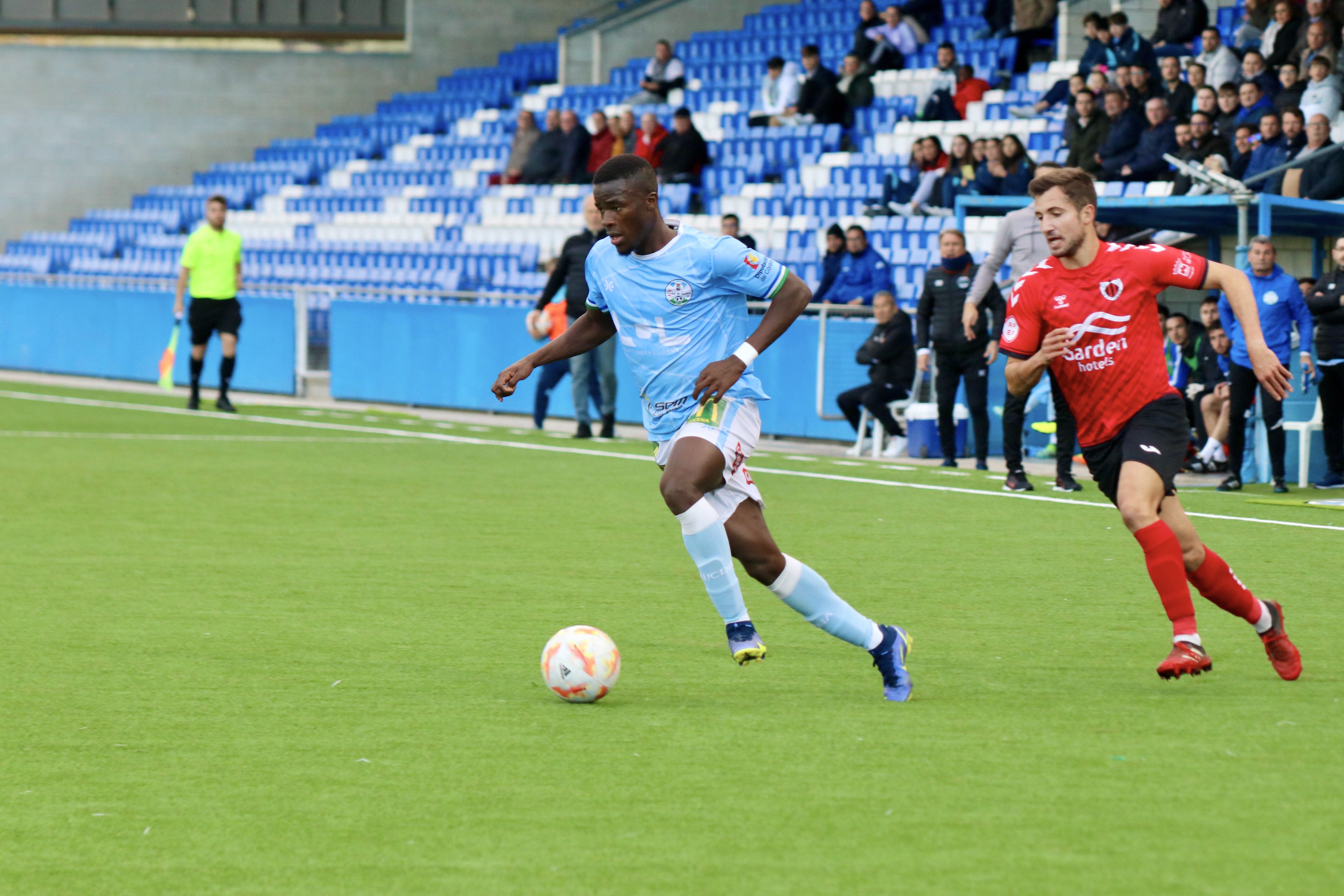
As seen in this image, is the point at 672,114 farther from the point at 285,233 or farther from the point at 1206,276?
the point at 1206,276

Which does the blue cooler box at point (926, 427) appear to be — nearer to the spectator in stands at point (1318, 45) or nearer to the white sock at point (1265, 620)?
the spectator in stands at point (1318, 45)

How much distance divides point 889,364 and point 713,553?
10179 mm

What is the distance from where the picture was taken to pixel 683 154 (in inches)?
923

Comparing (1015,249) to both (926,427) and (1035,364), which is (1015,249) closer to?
(926,427)

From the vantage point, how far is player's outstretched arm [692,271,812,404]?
5.86 metres

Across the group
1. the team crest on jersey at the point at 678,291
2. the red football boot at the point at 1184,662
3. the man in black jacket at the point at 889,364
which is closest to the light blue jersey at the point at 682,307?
the team crest on jersey at the point at 678,291

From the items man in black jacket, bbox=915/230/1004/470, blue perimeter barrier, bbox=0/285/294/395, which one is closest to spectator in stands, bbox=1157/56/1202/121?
man in black jacket, bbox=915/230/1004/470

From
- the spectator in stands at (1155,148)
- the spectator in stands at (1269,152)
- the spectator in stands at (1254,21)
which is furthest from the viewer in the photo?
the spectator in stands at (1254,21)

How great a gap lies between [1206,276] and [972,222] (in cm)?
1369

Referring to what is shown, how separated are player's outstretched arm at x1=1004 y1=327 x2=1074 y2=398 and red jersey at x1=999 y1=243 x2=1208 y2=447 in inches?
3.3

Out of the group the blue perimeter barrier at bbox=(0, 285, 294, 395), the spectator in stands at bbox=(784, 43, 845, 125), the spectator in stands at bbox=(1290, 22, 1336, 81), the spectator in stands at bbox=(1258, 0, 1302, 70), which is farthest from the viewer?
the spectator in stands at bbox=(784, 43, 845, 125)

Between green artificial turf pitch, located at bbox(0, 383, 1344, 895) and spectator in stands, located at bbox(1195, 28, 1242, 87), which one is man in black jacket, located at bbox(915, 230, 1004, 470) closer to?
green artificial turf pitch, located at bbox(0, 383, 1344, 895)

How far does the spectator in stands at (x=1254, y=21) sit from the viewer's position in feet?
62.6

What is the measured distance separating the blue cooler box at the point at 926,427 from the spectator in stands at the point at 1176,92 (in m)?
4.05
